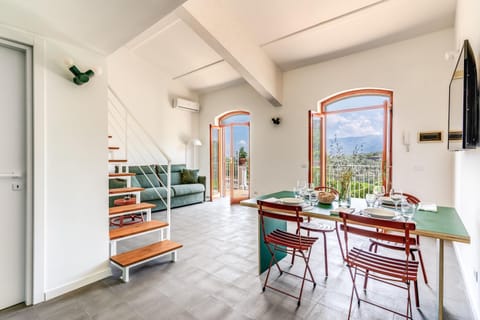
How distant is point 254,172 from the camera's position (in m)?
6.27

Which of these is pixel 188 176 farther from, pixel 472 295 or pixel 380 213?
pixel 472 295

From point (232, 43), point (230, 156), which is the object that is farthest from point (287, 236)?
point (230, 156)

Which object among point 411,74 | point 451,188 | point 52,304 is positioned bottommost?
point 52,304

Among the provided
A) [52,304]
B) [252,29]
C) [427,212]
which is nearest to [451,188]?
[427,212]

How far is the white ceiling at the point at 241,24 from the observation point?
195 centimetres

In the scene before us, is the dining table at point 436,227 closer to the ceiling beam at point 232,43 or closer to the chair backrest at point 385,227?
the chair backrest at point 385,227

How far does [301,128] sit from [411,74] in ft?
7.03

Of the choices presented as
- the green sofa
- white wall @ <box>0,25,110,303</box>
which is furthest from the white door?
the green sofa

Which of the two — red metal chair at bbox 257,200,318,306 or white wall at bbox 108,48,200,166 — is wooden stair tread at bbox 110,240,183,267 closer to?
red metal chair at bbox 257,200,318,306

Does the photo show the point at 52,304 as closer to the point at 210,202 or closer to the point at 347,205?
the point at 347,205

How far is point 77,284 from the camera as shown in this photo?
2305mm

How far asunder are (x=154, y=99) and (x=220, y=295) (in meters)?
5.75

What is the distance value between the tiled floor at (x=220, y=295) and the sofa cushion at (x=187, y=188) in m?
2.81

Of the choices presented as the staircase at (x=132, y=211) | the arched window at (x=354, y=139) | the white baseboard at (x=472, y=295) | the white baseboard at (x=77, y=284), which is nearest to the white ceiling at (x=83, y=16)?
the staircase at (x=132, y=211)
